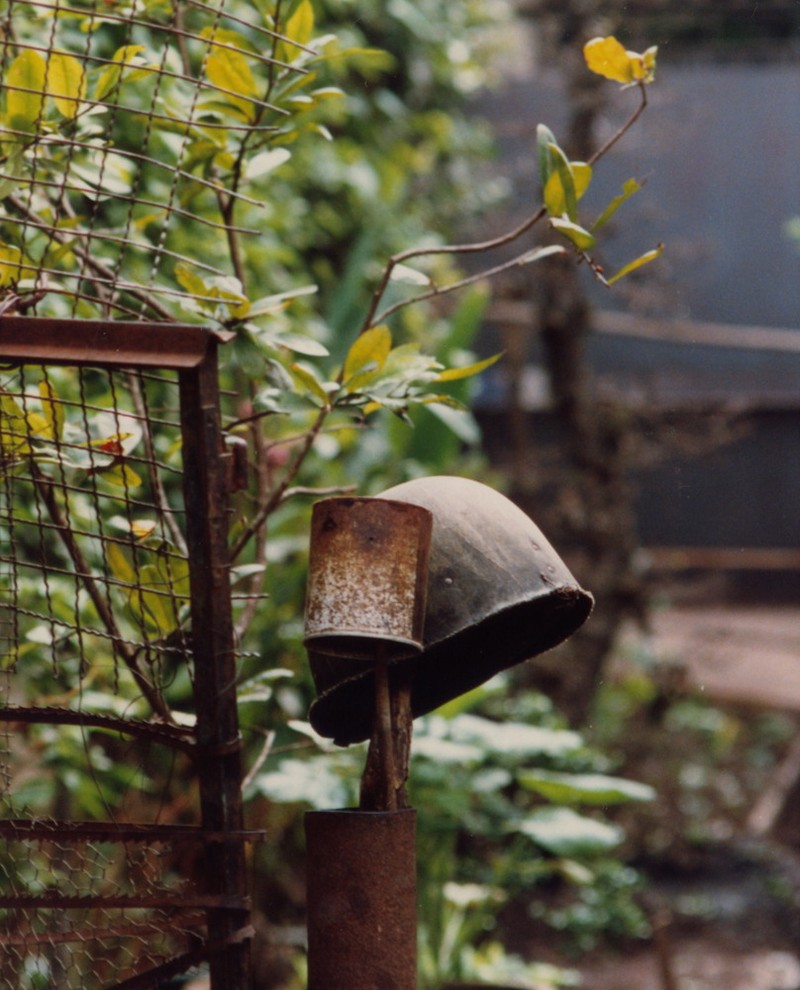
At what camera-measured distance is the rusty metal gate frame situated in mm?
1168

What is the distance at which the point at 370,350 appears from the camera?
1.45 m

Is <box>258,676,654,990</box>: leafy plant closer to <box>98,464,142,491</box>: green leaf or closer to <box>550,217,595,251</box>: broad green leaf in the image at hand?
<box>98,464,142,491</box>: green leaf

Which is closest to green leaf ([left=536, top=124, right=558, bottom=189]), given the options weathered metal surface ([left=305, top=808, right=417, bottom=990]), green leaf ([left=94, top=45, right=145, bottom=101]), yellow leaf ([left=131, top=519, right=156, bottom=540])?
green leaf ([left=94, top=45, right=145, bottom=101])

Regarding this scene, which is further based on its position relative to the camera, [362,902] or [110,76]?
[110,76]

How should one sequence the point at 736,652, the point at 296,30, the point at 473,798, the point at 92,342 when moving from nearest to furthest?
the point at 92,342, the point at 296,30, the point at 473,798, the point at 736,652

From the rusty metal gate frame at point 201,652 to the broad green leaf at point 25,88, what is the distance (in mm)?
358

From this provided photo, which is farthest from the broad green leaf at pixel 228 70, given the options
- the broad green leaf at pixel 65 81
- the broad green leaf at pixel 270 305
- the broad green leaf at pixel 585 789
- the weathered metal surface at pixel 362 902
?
the broad green leaf at pixel 585 789

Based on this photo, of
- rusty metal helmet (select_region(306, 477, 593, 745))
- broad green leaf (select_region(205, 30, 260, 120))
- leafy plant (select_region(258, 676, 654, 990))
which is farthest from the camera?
leafy plant (select_region(258, 676, 654, 990))

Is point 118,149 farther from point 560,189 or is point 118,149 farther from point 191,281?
point 560,189

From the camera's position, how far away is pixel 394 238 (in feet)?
15.7

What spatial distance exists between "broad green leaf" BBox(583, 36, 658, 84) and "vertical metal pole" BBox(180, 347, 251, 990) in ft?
1.93

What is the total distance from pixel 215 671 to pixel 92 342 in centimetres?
35

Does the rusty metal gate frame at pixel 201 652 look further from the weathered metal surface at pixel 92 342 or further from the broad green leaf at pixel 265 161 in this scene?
the broad green leaf at pixel 265 161

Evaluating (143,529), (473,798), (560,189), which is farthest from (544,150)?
(473,798)
